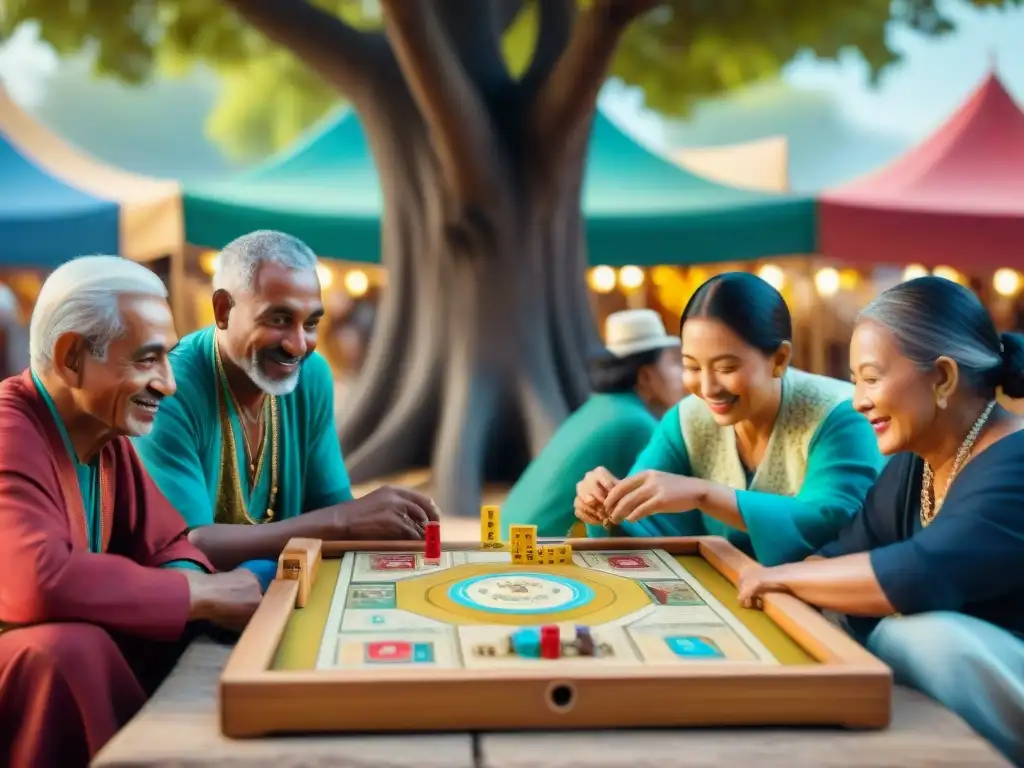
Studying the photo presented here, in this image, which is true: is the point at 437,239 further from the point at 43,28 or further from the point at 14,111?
the point at 14,111

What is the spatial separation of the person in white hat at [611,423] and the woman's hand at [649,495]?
128cm

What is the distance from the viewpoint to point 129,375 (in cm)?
198

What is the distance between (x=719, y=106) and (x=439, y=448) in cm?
A: 4089

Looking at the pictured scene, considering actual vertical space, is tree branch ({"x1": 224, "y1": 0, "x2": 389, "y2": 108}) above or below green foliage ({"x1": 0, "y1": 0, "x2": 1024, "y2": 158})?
below

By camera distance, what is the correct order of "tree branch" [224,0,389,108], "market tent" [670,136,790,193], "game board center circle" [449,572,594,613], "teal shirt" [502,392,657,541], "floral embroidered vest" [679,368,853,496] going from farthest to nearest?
"market tent" [670,136,790,193], "tree branch" [224,0,389,108], "teal shirt" [502,392,657,541], "floral embroidered vest" [679,368,853,496], "game board center circle" [449,572,594,613]

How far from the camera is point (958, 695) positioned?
1.70m

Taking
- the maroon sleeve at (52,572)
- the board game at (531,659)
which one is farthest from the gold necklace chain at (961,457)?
the maroon sleeve at (52,572)

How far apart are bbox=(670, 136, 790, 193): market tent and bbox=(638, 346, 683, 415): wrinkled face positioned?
25.5 feet

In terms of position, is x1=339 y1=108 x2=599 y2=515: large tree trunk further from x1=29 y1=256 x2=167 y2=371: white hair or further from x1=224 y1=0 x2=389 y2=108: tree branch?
x1=29 y1=256 x2=167 y2=371: white hair

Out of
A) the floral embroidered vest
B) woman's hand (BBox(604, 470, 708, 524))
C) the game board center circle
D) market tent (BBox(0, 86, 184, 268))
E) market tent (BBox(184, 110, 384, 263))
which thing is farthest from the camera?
market tent (BBox(184, 110, 384, 263))

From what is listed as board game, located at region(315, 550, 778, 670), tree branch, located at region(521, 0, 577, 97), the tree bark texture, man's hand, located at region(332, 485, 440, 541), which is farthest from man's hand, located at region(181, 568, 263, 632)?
tree branch, located at region(521, 0, 577, 97)

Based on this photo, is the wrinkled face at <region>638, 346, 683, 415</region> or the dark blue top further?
the wrinkled face at <region>638, 346, 683, 415</region>

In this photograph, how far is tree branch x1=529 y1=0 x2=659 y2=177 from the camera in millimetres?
4914

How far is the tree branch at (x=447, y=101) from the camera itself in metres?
4.77
